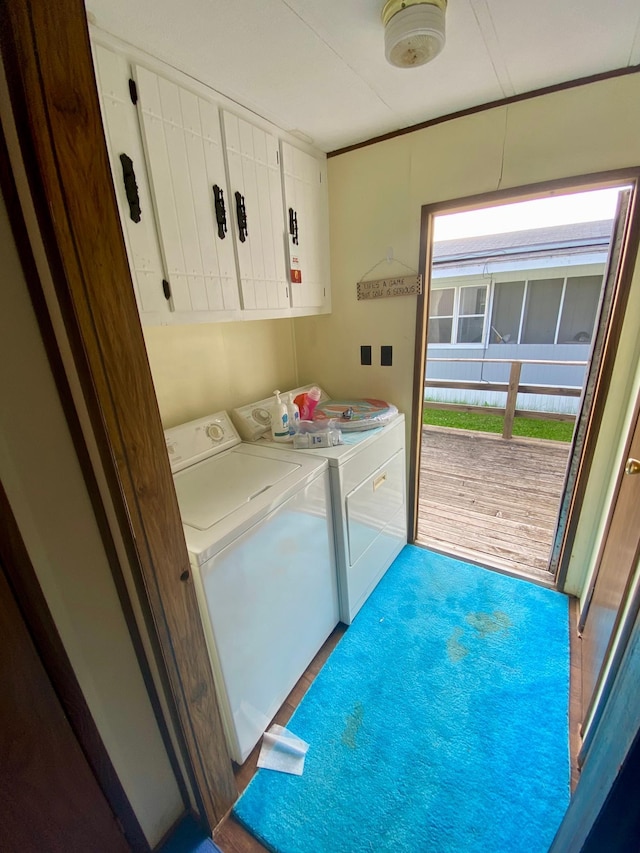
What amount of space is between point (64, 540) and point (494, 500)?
3132mm

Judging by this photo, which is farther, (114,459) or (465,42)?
(465,42)

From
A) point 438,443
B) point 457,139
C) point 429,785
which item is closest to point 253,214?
point 457,139

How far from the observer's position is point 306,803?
1.18 m

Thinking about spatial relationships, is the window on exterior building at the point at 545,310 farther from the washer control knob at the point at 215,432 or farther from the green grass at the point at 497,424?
the washer control knob at the point at 215,432

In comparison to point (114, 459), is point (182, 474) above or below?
below

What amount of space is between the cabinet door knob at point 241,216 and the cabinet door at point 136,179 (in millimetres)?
399

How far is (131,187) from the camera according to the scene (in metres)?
1.14

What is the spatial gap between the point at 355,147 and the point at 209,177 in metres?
1.02

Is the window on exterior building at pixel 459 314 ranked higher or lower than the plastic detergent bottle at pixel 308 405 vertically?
higher

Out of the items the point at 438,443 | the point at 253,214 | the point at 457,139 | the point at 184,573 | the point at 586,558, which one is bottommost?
the point at 438,443

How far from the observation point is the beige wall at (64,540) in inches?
24.2

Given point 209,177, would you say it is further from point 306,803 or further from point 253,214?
point 306,803

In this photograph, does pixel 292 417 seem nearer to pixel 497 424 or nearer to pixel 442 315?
pixel 497 424

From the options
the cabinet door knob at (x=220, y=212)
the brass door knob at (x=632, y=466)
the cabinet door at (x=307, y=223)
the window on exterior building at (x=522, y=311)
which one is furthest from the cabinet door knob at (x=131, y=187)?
the window on exterior building at (x=522, y=311)
